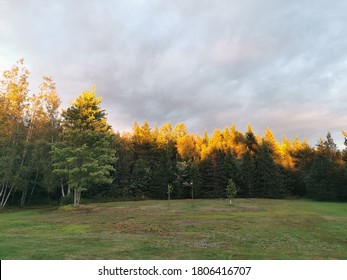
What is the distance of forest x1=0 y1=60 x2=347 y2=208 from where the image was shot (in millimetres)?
37906

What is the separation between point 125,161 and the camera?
60500mm

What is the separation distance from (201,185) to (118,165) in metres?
18.5

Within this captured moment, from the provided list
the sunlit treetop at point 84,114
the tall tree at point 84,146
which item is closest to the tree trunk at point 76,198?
the tall tree at point 84,146

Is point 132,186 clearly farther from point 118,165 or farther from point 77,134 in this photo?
point 77,134

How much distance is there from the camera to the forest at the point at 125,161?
37906mm

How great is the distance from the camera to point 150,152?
69812 millimetres

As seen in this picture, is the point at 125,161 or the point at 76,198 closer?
the point at 76,198

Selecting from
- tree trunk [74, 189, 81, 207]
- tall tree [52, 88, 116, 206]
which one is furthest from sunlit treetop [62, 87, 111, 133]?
tree trunk [74, 189, 81, 207]

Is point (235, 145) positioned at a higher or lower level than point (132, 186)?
higher

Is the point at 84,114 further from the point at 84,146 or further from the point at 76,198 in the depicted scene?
the point at 76,198

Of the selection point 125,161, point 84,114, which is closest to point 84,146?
point 84,114

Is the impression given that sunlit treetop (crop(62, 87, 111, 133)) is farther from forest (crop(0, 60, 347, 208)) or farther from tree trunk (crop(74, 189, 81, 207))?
tree trunk (crop(74, 189, 81, 207))

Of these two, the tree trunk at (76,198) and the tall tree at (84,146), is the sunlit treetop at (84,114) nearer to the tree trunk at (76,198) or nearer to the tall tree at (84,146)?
the tall tree at (84,146)
